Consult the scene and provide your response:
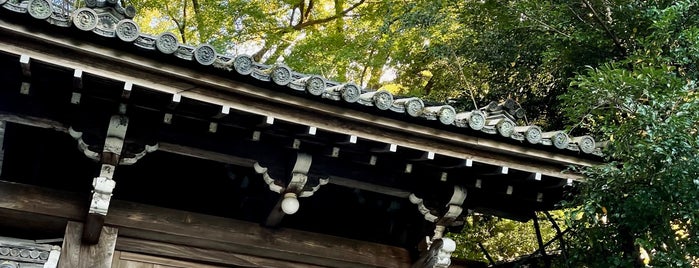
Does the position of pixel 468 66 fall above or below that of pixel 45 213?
above

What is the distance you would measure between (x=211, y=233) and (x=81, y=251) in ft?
3.48

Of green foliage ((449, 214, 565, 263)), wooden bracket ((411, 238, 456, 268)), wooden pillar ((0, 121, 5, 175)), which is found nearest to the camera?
wooden pillar ((0, 121, 5, 175))

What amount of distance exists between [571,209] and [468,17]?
4.76 metres

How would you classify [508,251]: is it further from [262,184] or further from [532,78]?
[262,184]

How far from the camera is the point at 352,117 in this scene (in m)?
5.09

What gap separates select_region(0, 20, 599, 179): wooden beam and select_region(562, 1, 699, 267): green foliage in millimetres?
424

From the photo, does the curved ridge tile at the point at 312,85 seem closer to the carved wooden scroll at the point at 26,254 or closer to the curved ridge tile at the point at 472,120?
the curved ridge tile at the point at 472,120

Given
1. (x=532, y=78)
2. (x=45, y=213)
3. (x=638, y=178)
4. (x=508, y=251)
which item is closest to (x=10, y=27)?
(x=45, y=213)

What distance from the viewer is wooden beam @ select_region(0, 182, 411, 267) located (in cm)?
530

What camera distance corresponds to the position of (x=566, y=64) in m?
8.34

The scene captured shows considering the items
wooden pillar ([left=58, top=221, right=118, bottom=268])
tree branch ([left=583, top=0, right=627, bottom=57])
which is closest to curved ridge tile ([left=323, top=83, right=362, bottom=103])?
wooden pillar ([left=58, top=221, right=118, bottom=268])

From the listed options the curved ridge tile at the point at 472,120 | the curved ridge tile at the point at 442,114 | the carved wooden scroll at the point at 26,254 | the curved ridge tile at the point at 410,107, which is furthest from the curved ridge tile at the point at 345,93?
the carved wooden scroll at the point at 26,254

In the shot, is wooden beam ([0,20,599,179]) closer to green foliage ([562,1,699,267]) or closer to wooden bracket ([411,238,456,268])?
green foliage ([562,1,699,267])

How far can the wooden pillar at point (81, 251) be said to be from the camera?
520cm
